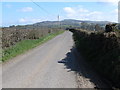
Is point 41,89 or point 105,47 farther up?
point 105,47

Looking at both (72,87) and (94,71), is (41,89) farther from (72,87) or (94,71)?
(94,71)

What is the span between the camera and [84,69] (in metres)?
13.8

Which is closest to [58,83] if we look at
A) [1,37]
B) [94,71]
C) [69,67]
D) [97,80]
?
[97,80]

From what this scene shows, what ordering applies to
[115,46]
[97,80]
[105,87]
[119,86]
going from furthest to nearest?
[115,46] < [97,80] < [105,87] < [119,86]

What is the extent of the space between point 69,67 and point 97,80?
3.62 meters

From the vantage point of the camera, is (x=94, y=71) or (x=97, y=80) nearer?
(x=97, y=80)

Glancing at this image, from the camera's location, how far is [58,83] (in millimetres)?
10328

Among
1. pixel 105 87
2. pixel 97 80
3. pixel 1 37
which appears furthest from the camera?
pixel 1 37

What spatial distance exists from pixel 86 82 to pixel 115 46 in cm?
257

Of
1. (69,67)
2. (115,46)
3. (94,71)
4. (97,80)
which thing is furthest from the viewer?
(69,67)

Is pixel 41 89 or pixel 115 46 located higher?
pixel 115 46

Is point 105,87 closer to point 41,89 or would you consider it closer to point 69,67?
point 41,89

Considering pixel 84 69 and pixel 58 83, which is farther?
pixel 84 69

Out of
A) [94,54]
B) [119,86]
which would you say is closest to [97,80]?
[119,86]
